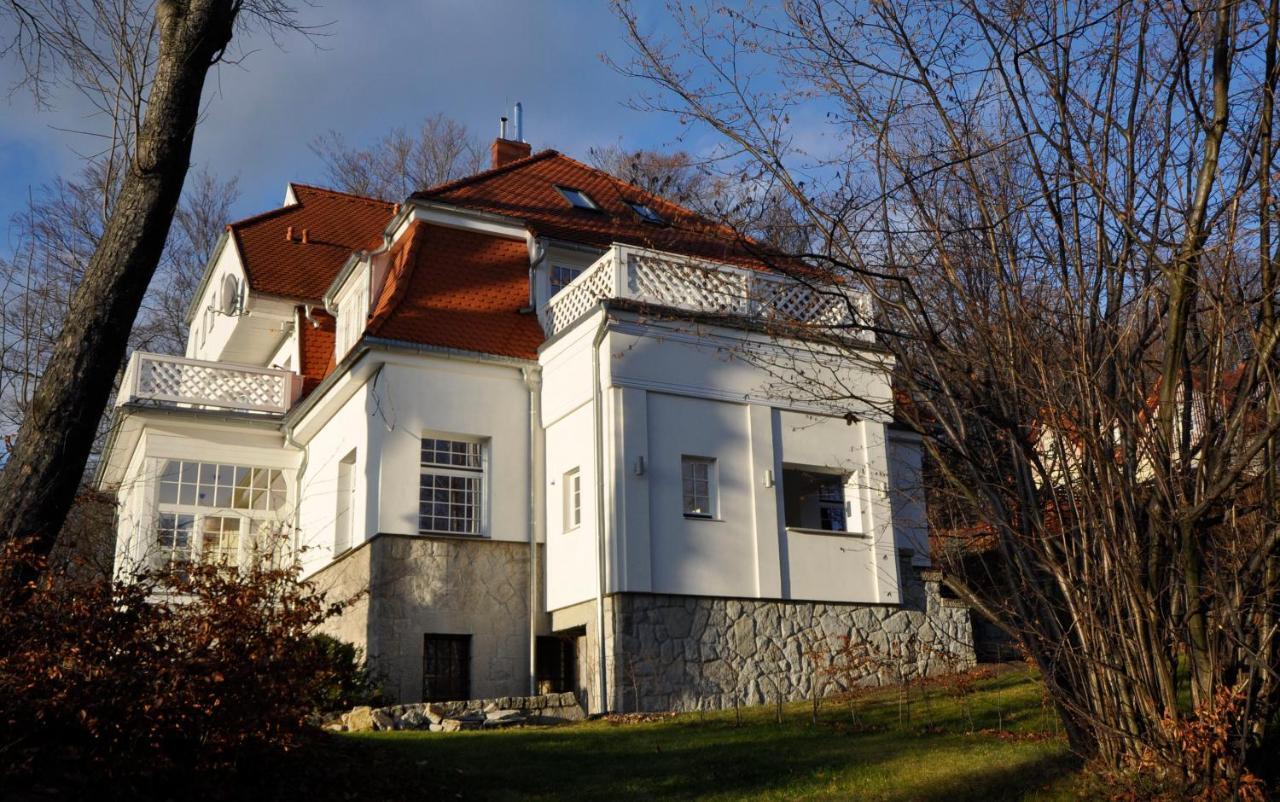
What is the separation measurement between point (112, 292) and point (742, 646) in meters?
8.97

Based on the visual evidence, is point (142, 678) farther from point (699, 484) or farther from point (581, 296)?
point (581, 296)

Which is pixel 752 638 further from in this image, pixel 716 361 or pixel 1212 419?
pixel 1212 419

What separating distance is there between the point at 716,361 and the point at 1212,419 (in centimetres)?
874

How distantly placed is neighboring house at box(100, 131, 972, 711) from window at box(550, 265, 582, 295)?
0.08 m

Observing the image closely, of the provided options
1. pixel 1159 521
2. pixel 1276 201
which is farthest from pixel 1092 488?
pixel 1276 201

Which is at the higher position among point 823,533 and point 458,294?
point 458,294

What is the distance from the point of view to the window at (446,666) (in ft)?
50.8

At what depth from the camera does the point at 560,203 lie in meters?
20.2

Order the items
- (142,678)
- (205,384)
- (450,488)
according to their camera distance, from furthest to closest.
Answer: (205,384), (450,488), (142,678)

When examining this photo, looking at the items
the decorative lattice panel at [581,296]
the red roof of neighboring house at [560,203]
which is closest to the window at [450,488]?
the decorative lattice panel at [581,296]

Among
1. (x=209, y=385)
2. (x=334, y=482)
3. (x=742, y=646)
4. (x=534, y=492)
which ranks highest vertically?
(x=209, y=385)

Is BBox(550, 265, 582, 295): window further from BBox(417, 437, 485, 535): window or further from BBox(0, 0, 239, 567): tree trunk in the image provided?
BBox(0, 0, 239, 567): tree trunk

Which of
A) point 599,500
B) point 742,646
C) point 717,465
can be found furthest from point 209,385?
point 742,646

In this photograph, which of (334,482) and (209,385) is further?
(209,385)
